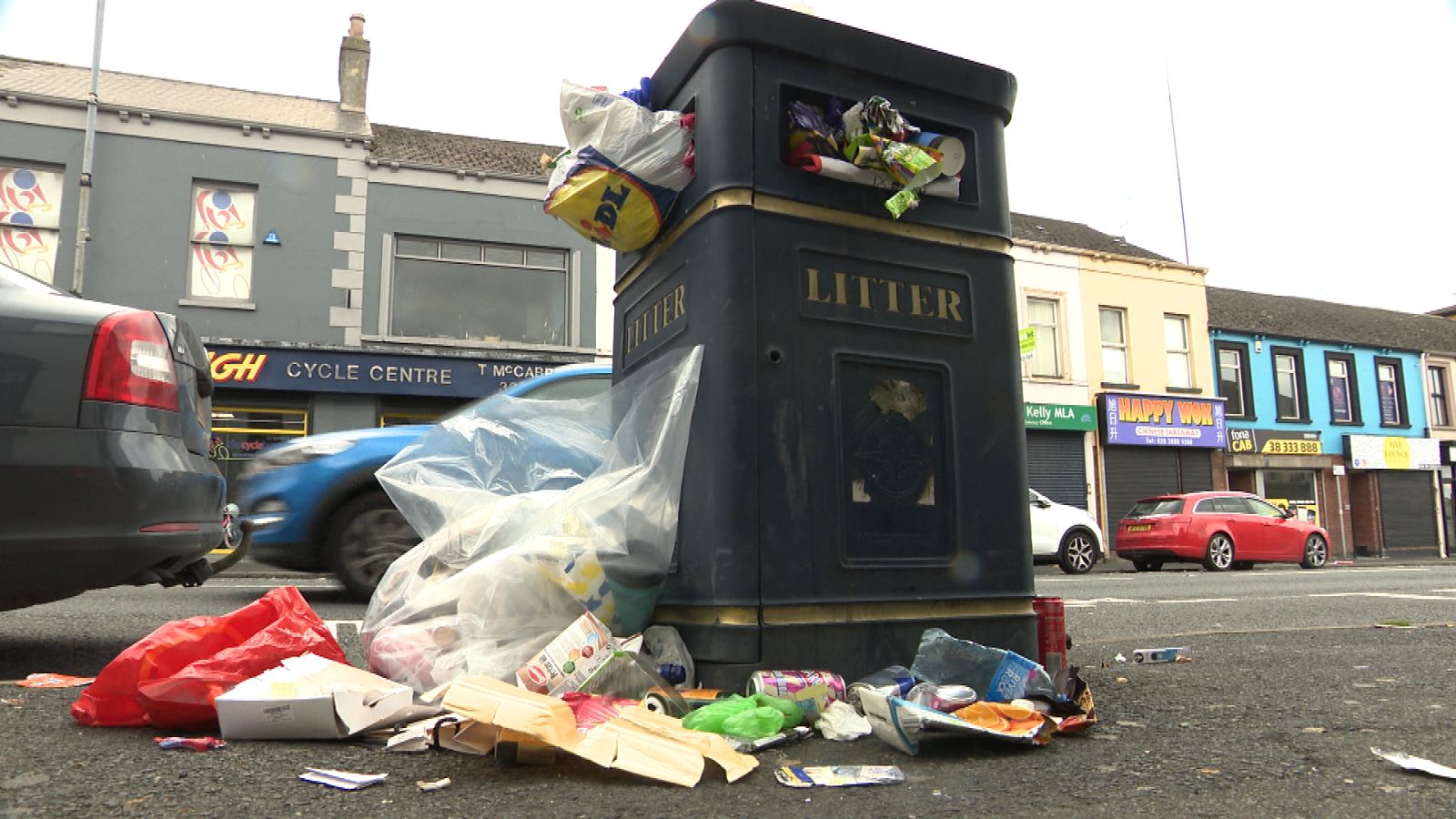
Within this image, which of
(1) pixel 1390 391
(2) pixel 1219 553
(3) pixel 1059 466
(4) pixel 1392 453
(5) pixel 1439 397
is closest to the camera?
(2) pixel 1219 553

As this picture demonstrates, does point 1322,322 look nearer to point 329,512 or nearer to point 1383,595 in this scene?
point 1383,595

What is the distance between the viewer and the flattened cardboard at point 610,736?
73.6 inches

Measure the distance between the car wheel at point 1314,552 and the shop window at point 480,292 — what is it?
13.3 m

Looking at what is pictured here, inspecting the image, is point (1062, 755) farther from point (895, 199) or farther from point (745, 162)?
point (745, 162)

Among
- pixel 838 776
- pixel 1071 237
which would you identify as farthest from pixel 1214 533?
pixel 838 776

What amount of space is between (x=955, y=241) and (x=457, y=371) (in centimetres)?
1278

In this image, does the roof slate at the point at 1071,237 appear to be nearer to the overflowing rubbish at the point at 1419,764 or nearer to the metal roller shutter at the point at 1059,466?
the metal roller shutter at the point at 1059,466

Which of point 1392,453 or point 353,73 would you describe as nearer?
point 353,73

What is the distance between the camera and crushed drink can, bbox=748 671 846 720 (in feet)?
7.66

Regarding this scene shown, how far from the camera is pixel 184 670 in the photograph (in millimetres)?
2301

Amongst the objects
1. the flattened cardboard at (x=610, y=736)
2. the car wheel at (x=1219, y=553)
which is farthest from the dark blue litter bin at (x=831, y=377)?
the car wheel at (x=1219, y=553)

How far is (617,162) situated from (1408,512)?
2824cm

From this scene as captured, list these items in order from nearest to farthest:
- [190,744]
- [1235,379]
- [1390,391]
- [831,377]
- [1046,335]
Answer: [190,744] → [831,377] → [1046,335] → [1235,379] → [1390,391]

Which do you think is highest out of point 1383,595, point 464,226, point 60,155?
point 60,155
